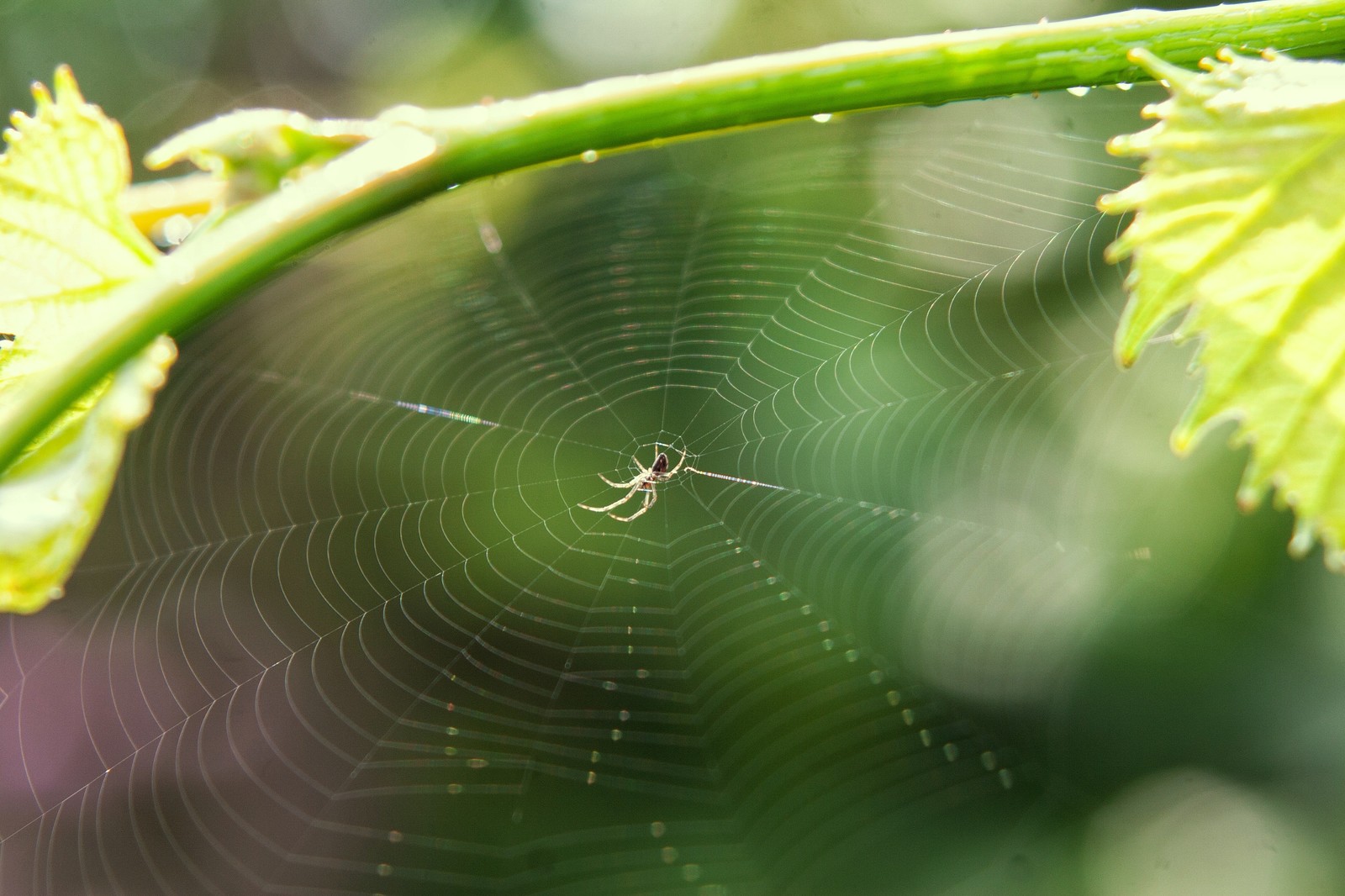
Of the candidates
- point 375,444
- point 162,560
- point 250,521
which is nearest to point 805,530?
point 375,444

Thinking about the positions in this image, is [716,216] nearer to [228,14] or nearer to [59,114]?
[59,114]

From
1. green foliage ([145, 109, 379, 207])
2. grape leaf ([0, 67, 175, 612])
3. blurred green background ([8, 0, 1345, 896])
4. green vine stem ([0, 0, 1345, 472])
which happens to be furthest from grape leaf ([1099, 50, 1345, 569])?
blurred green background ([8, 0, 1345, 896])

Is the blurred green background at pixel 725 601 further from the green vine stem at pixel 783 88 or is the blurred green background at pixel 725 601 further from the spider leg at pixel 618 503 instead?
the green vine stem at pixel 783 88

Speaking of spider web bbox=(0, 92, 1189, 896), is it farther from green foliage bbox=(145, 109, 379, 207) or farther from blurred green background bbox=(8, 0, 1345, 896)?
green foliage bbox=(145, 109, 379, 207)

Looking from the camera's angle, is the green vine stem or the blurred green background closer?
the green vine stem

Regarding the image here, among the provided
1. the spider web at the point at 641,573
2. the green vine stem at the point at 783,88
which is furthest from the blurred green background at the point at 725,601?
the green vine stem at the point at 783,88

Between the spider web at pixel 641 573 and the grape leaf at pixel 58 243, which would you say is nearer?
the grape leaf at pixel 58 243
